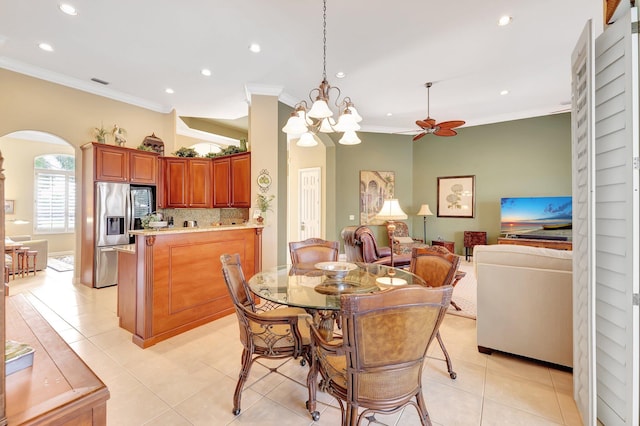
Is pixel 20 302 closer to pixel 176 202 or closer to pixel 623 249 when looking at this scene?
pixel 623 249

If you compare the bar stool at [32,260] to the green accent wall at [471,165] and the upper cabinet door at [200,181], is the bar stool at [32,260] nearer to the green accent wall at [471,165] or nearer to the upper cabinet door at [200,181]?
the upper cabinet door at [200,181]

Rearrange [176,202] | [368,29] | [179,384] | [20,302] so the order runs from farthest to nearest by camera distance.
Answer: [176,202]
[368,29]
[179,384]
[20,302]

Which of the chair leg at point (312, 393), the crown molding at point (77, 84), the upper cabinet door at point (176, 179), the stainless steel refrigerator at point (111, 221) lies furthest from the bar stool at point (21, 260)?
the chair leg at point (312, 393)

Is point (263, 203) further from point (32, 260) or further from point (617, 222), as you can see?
point (32, 260)

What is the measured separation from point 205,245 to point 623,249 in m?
3.46

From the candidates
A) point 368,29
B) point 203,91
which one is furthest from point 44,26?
point 368,29

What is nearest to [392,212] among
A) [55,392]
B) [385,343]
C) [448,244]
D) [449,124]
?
[449,124]

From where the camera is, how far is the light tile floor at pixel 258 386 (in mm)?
1816

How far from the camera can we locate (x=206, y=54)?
12.3 ft

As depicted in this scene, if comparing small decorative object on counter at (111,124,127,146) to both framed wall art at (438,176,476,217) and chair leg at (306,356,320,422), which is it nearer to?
chair leg at (306,356,320,422)

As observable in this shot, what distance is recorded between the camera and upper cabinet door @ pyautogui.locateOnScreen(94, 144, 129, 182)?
4.55m

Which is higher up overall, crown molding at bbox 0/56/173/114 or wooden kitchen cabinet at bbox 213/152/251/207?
crown molding at bbox 0/56/173/114

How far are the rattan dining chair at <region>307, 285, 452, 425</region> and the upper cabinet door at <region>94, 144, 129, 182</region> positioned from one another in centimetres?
496

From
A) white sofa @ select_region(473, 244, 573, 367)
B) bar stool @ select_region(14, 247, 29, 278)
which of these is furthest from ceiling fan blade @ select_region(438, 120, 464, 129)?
bar stool @ select_region(14, 247, 29, 278)
